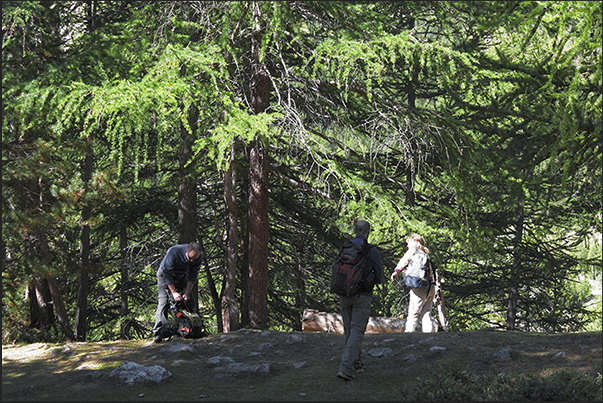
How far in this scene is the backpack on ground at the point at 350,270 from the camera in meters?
6.59

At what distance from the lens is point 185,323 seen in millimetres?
9344

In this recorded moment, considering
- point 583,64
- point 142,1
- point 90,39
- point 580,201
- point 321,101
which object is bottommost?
point 580,201

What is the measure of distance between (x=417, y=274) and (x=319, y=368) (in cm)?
261

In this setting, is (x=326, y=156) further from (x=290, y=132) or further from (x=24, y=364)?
(x=24, y=364)

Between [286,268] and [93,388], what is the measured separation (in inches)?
283

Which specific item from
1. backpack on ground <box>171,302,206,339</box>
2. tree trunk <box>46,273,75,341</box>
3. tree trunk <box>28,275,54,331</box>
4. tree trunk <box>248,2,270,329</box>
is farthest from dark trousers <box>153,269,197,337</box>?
tree trunk <box>28,275,54,331</box>

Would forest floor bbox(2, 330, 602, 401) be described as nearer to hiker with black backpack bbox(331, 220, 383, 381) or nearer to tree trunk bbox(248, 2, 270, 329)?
hiker with black backpack bbox(331, 220, 383, 381)

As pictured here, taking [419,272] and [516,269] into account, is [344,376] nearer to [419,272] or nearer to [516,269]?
[419,272]

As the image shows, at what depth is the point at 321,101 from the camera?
11617mm

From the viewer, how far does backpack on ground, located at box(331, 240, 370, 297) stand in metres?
6.59

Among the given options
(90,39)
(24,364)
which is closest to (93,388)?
(24,364)

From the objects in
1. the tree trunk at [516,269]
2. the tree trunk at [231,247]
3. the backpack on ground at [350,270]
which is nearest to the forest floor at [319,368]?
the backpack on ground at [350,270]

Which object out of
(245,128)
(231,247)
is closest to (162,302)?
(231,247)

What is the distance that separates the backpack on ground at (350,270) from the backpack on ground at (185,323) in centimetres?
349
